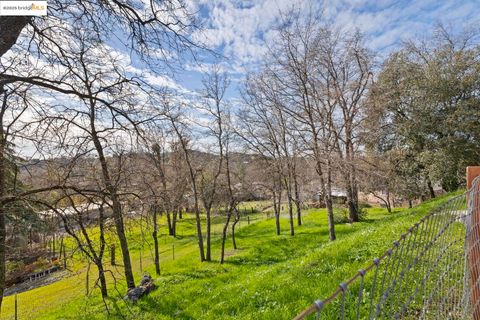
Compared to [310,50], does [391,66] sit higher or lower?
higher

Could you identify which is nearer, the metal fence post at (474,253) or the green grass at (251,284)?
the metal fence post at (474,253)

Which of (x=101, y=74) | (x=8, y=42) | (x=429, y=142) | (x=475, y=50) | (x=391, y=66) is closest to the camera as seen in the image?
(x=8, y=42)

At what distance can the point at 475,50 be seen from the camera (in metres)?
16.6

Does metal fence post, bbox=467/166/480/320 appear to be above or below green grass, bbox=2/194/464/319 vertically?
above

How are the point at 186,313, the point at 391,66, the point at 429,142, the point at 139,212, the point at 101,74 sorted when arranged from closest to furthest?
the point at 101,74 < the point at 139,212 < the point at 186,313 < the point at 429,142 < the point at 391,66

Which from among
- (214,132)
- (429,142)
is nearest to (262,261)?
(214,132)

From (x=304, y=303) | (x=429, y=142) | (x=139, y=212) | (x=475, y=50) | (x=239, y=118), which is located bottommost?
(x=304, y=303)

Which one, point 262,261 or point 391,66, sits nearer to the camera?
point 262,261

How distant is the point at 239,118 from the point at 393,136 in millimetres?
12130

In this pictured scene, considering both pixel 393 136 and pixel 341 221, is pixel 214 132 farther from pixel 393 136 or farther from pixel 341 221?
pixel 393 136

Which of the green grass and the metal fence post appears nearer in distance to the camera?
the metal fence post

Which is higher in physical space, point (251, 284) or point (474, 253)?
point (474, 253)

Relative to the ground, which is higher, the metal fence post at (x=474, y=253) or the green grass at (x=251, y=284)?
the metal fence post at (x=474, y=253)

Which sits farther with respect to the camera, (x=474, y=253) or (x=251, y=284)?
(x=251, y=284)
